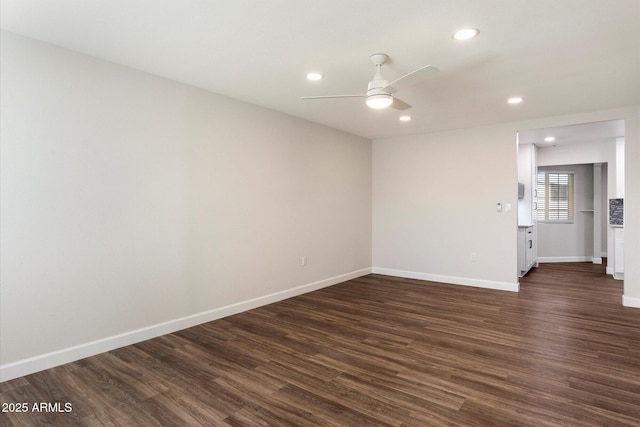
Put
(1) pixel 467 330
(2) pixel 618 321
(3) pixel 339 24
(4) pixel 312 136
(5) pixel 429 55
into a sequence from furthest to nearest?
(4) pixel 312 136, (2) pixel 618 321, (1) pixel 467 330, (5) pixel 429 55, (3) pixel 339 24

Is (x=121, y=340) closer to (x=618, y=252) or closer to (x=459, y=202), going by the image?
(x=459, y=202)

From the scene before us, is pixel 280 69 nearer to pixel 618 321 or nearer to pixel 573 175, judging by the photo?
pixel 618 321

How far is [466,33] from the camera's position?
8.45 feet

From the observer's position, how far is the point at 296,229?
5086mm

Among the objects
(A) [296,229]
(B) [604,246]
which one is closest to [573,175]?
(B) [604,246]

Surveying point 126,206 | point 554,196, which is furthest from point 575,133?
point 126,206

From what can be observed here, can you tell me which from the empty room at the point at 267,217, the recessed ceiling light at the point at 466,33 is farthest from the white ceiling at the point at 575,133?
the recessed ceiling light at the point at 466,33

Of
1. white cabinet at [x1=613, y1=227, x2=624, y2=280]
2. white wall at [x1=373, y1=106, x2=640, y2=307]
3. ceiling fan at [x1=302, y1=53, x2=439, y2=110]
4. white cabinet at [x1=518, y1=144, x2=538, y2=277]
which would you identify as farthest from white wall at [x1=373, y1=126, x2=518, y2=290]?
ceiling fan at [x1=302, y1=53, x2=439, y2=110]

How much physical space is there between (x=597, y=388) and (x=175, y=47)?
13.1 feet

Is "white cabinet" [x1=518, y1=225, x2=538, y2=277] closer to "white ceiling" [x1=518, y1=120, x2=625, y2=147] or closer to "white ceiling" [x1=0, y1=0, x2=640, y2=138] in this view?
"white ceiling" [x1=518, y1=120, x2=625, y2=147]

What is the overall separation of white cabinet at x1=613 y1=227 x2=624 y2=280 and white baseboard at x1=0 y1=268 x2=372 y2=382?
5.46 metres

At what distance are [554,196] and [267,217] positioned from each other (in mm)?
7266

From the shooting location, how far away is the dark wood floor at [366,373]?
2189mm

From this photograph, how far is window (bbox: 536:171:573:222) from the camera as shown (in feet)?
27.5
